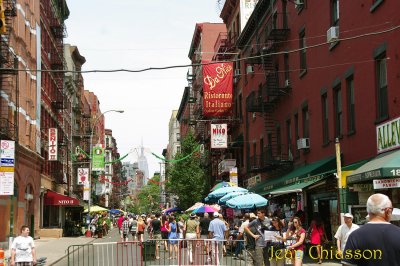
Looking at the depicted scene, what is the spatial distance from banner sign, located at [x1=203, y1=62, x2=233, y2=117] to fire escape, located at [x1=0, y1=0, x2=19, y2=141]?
11053 mm

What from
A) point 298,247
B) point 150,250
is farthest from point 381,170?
point 150,250

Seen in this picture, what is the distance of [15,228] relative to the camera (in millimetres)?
34906

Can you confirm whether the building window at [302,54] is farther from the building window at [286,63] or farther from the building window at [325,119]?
the building window at [325,119]

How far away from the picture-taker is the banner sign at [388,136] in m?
16.3

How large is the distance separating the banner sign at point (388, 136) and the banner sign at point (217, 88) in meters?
19.7

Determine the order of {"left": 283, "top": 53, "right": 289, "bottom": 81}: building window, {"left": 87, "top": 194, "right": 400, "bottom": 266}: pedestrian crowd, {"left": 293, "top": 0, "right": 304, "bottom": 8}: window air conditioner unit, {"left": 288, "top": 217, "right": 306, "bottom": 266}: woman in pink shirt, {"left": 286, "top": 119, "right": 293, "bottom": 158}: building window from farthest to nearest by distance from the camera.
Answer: {"left": 283, "top": 53, "right": 289, "bottom": 81}: building window → {"left": 286, "top": 119, "right": 293, "bottom": 158}: building window → {"left": 293, "top": 0, "right": 304, "bottom": 8}: window air conditioner unit → {"left": 288, "top": 217, "right": 306, "bottom": 266}: woman in pink shirt → {"left": 87, "top": 194, "right": 400, "bottom": 266}: pedestrian crowd

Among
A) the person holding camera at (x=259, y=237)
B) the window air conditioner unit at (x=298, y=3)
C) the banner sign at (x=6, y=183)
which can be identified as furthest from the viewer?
the window air conditioner unit at (x=298, y=3)

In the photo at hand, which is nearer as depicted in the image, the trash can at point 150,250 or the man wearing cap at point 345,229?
the man wearing cap at point 345,229

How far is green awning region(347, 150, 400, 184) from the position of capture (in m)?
13.9

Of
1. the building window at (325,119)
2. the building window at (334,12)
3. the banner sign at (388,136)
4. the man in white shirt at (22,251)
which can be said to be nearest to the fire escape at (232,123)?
the building window at (325,119)

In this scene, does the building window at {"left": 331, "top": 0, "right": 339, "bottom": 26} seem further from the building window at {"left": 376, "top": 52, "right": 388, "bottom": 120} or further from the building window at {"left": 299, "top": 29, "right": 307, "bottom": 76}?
the building window at {"left": 376, "top": 52, "right": 388, "bottom": 120}

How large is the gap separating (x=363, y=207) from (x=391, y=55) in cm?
474

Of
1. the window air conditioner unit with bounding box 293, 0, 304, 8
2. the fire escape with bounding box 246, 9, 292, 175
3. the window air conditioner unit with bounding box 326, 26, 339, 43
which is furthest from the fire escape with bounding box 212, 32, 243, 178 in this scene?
the window air conditioner unit with bounding box 326, 26, 339, 43

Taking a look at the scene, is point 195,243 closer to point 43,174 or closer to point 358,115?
point 358,115
